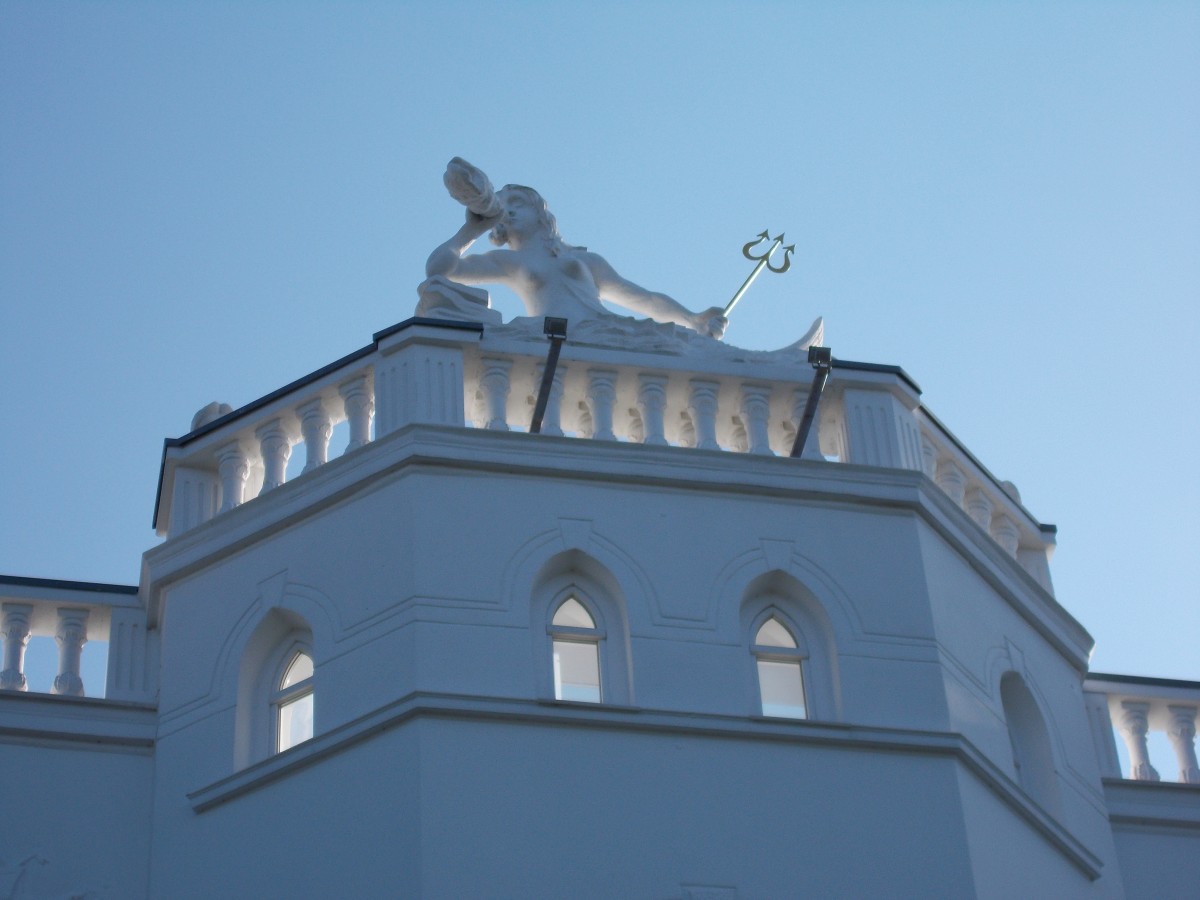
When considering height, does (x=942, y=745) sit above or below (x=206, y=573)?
below

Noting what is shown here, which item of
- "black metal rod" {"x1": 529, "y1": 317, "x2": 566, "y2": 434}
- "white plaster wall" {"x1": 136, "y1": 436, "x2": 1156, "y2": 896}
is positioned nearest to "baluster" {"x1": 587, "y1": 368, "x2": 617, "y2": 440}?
"black metal rod" {"x1": 529, "y1": 317, "x2": 566, "y2": 434}

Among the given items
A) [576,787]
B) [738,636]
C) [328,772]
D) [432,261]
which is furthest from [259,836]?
[432,261]

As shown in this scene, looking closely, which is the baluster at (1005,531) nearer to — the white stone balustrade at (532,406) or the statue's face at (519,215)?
the white stone balustrade at (532,406)

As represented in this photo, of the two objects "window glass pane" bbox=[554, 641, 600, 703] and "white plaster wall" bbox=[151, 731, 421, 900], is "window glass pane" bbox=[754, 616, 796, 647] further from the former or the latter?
"white plaster wall" bbox=[151, 731, 421, 900]

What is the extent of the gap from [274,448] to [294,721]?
7.40 ft

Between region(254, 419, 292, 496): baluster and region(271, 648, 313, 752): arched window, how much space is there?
4.77 ft

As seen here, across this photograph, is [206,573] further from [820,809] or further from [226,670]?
[820,809]

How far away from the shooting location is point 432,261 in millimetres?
21000

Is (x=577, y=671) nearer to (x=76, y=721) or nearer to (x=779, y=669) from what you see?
(x=779, y=669)

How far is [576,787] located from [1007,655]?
401 cm

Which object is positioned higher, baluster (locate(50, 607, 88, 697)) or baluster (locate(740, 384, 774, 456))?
baluster (locate(740, 384, 774, 456))

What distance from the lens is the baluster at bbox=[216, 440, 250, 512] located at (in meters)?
20.0

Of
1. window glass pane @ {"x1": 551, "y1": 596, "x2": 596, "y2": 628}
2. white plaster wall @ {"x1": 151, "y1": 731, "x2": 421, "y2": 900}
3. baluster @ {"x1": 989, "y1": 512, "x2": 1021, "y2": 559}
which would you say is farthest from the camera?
baluster @ {"x1": 989, "y1": 512, "x2": 1021, "y2": 559}

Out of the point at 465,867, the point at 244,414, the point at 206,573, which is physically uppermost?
the point at 244,414
